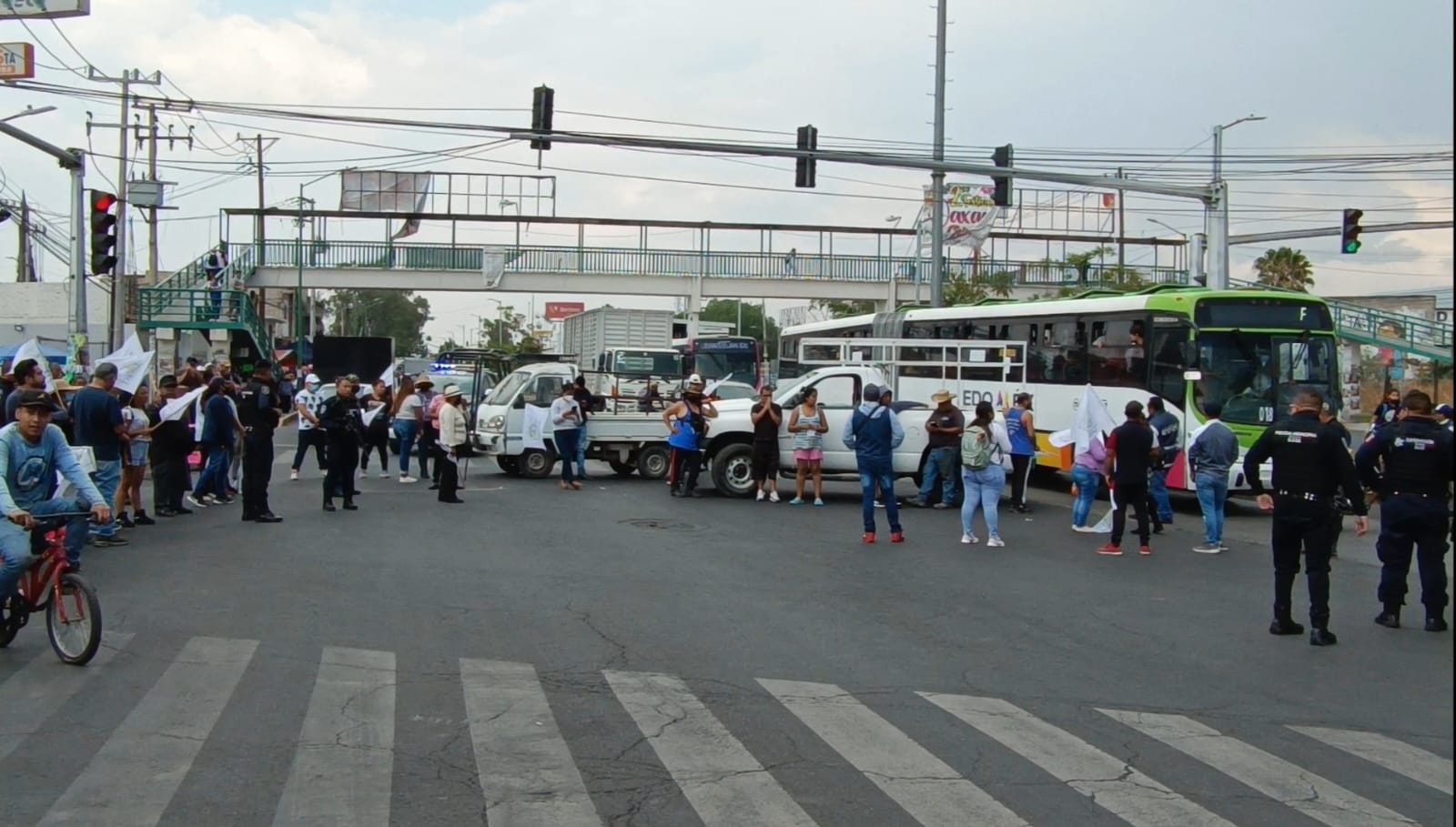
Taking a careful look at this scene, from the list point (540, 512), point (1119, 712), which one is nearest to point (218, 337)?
point (540, 512)

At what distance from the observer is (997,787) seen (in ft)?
20.4

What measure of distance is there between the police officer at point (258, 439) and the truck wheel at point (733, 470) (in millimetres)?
6581

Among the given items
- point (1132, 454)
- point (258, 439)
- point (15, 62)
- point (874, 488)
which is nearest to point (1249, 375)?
point (1132, 454)

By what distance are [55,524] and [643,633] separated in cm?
408

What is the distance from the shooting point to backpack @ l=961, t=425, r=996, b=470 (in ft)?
49.4

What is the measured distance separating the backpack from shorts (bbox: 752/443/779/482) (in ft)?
16.0

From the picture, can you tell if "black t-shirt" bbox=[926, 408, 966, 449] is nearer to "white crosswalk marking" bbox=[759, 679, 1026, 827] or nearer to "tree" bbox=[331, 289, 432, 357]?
"white crosswalk marking" bbox=[759, 679, 1026, 827]

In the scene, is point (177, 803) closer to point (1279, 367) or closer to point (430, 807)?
point (430, 807)

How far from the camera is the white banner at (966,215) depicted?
40562 millimetres

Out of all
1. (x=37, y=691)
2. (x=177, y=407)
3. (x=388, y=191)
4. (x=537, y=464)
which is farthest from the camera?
(x=388, y=191)

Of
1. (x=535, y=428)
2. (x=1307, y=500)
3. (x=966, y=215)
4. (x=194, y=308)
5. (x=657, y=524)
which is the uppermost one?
(x=966, y=215)

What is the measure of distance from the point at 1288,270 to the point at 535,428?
43.7 metres

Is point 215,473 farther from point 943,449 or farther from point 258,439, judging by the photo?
point 943,449

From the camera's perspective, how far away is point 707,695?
314 inches
